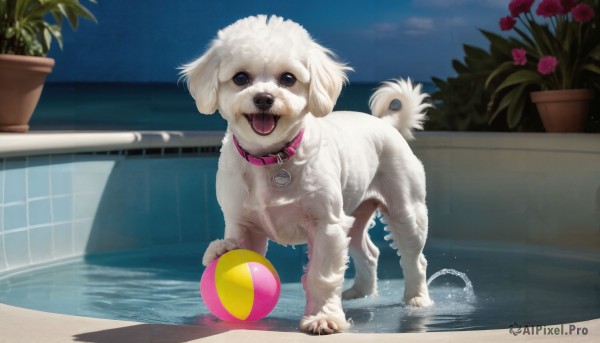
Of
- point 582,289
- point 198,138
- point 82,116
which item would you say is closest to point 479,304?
point 582,289

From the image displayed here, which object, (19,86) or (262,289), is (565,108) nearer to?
(19,86)

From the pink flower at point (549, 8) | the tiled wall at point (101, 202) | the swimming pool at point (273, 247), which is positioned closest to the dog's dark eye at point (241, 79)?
the swimming pool at point (273, 247)

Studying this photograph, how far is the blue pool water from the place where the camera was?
12.4 feet

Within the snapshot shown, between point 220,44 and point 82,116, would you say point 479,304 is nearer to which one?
point 220,44

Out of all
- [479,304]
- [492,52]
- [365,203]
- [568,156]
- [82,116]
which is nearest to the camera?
[365,203]

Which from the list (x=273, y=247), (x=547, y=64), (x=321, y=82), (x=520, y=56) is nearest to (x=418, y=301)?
(x=321, y=82)

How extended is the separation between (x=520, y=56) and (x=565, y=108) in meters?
0.56

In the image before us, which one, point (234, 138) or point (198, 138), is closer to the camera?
point (234, 138)

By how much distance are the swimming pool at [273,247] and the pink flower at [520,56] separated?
0.89 meters

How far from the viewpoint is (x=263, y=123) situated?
275cm

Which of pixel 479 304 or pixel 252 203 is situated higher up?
pixel 252 203

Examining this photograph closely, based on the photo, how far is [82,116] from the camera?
14703 millimetres

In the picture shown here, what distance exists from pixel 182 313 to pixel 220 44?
1.49 m

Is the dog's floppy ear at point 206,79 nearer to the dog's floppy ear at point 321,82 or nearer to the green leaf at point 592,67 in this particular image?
the dog's floppy ear at point 321,82
